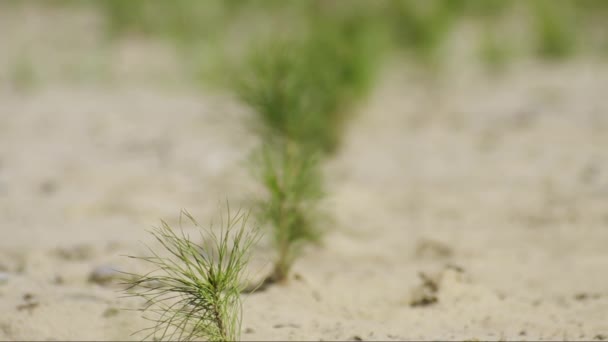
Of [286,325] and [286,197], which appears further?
[286,197]

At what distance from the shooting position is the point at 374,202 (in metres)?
3.82

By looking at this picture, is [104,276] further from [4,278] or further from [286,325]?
[286,325]

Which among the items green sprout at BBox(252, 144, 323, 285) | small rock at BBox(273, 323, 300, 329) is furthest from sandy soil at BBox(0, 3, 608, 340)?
green sprout at BBox(252, 144, 323, 285)

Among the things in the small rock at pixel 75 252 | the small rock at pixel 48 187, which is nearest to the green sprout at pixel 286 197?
the small rock at pixel 75 252

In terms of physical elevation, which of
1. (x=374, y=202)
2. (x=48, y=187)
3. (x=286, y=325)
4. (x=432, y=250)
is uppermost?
(x=48, y=187)

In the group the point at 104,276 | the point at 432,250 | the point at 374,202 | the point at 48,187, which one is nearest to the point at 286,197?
the point at 104,276

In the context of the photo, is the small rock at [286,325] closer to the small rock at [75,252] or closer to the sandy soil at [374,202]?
the sandy soil at [374,202]

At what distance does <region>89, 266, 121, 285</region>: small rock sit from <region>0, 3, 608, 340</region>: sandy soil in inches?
1.2

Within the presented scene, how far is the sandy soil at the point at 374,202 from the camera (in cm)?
225

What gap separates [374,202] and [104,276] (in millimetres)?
1741

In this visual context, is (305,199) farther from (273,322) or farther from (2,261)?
(2,261)

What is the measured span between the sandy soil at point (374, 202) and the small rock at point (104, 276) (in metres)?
0.03

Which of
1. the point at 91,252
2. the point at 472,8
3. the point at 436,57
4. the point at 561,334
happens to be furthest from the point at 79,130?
the point at 472,8

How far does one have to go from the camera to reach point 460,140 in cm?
473
